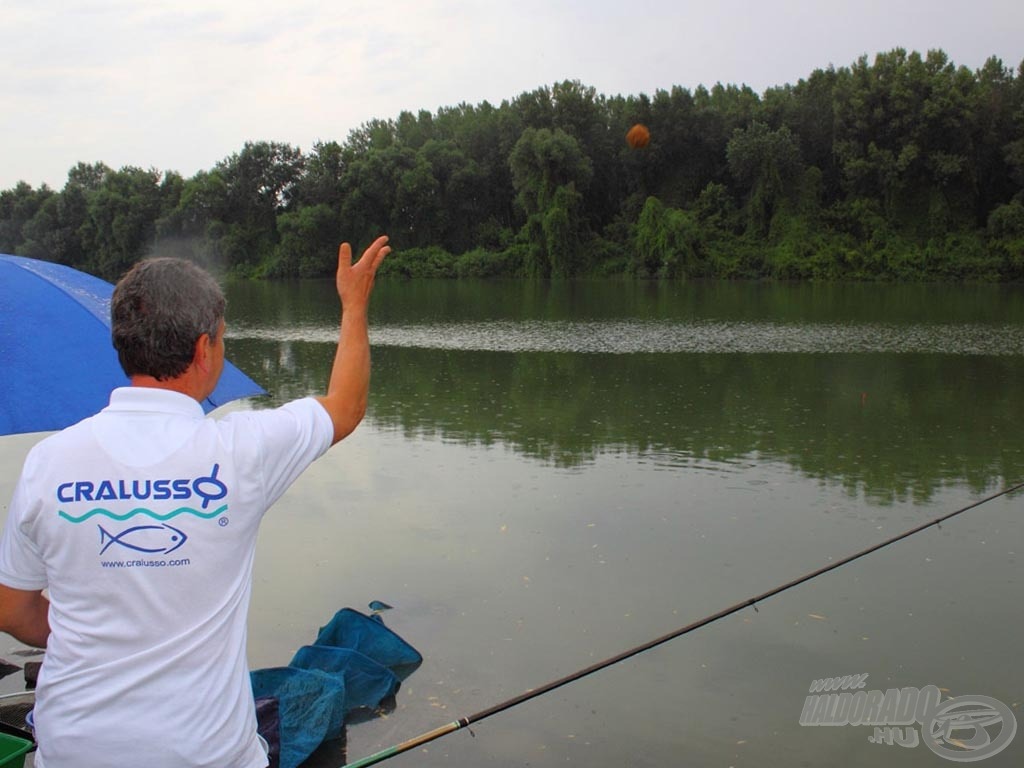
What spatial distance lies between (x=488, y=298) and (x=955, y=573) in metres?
29.1

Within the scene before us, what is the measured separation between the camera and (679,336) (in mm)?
19156

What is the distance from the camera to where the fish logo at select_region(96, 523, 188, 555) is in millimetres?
1443

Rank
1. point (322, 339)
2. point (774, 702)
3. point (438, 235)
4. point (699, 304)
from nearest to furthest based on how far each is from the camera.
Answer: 1. point (774, 702)
2. point (322, 339)
3. point (699, 304)
4. point (438, 235)

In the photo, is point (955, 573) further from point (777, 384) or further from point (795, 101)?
point (795, 101)

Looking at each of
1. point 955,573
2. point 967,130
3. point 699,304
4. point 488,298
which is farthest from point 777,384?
point 967,130

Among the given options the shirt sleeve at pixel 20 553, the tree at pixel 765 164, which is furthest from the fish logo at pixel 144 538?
the tree at pixel 765 164

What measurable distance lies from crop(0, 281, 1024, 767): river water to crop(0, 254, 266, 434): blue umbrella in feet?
5.18

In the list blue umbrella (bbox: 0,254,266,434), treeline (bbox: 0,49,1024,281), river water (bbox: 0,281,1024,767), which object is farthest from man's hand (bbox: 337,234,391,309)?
treeline (bbox: 0,49,1024,281)

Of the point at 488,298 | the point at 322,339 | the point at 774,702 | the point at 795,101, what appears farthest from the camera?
the point at 795,101

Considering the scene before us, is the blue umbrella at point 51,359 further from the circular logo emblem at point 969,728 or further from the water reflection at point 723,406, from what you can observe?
the water reflection at point 723,406

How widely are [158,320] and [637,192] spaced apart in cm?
5508

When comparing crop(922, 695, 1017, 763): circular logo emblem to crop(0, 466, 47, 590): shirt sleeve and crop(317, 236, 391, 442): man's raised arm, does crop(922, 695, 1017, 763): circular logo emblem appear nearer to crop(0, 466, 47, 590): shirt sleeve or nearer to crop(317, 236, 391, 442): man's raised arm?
crop(317, 236, 391, 442): man's raised arm

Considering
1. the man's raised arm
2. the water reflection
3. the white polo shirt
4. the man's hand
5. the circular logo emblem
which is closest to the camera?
the white polo shirt

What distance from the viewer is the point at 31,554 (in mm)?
1523
